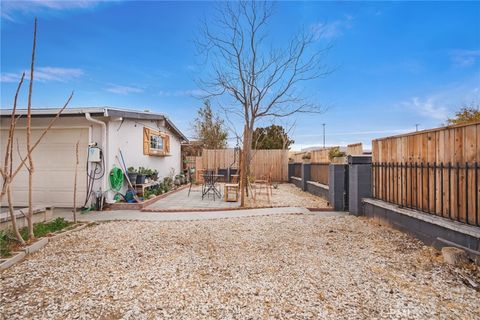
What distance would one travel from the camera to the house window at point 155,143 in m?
8.14

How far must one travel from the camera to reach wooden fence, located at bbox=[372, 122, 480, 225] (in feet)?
9.69

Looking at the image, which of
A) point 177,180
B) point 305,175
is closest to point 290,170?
point 305,175

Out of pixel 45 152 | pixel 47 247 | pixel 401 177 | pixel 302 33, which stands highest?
pixel 302 33

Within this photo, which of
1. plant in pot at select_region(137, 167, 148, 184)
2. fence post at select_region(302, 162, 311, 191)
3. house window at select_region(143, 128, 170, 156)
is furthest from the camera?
fence post at select_region(302, 162, 311, 191)

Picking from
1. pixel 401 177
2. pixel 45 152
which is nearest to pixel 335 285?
pixel 401 177

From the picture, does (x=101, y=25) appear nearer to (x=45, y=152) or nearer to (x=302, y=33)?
(x=45, y=152)

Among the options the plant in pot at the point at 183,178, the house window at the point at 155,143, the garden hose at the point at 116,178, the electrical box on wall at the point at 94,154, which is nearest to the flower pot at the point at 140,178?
the garden hose at the point at 116,178

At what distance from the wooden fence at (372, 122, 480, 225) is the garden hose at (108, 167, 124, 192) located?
20.8 ft

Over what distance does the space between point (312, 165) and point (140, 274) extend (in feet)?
26.3

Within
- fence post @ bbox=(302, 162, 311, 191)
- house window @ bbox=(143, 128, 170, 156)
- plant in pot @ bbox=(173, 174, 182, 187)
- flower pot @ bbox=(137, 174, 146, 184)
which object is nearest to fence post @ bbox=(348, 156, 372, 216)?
fence post @ bbox=(302, 162, 311, 191)

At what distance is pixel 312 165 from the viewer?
955 centimetres

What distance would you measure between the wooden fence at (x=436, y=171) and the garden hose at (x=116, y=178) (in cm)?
633

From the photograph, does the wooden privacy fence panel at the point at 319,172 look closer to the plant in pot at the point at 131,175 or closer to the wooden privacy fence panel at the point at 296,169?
the wooden privacy fence panel at the point at 296,169

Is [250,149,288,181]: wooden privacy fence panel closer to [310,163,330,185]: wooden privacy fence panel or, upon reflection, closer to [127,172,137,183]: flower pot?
[310,163,330,185]: wooden privacy fence panel
